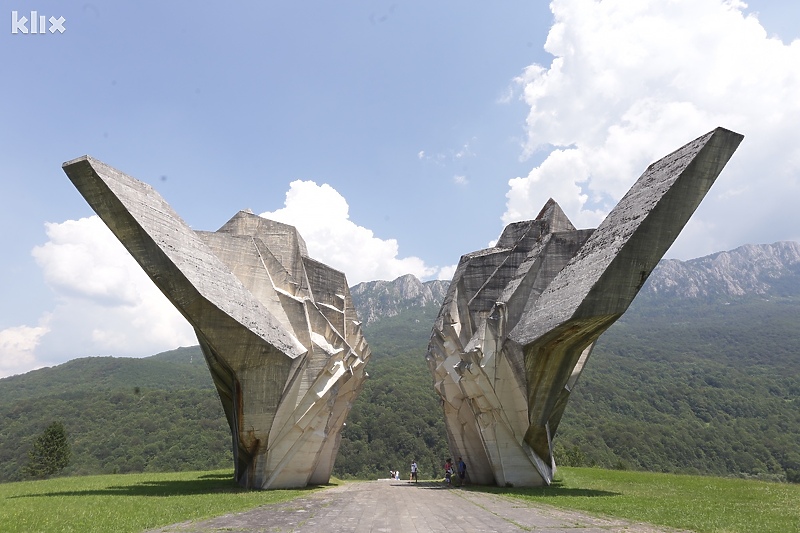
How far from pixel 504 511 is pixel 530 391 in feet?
24.3

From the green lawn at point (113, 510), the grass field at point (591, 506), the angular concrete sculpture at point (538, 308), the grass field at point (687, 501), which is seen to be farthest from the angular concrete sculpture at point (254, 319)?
the grass field at point (687, 501)

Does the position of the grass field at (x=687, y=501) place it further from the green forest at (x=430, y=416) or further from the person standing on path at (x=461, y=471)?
the green forest at (x=430, y=416)

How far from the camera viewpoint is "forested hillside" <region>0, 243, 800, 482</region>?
52.8 m

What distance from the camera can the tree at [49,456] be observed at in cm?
4144

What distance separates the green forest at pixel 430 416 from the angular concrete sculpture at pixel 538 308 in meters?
25.1

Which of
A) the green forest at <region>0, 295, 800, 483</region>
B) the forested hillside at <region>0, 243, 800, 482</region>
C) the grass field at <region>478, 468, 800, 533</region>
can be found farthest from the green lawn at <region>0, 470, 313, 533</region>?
the green forest at <region>0, 295, 800, 483</region>

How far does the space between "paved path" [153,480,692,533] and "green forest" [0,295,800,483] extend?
3424cm

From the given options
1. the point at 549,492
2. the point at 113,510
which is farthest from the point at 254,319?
the point at 549,492

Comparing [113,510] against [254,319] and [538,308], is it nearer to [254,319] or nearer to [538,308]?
[254,319]

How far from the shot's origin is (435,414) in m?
70.1

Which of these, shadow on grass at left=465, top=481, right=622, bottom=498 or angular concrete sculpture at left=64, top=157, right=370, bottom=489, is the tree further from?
shadow on grass at left=465, top=481, right=622, bottom=498

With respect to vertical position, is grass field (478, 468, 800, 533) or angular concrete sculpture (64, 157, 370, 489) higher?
angular concrete sculpture (64, 157, 370, 489)

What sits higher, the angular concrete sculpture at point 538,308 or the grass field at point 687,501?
the angular concrete sculpture at point 538,308

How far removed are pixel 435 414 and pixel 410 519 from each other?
6114 cm
